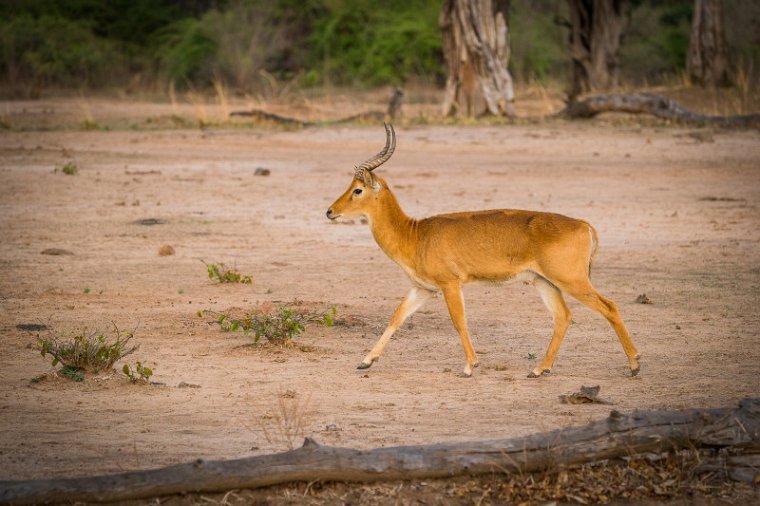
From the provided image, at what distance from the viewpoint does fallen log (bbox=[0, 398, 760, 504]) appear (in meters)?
5.74

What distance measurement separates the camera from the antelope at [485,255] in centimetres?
844

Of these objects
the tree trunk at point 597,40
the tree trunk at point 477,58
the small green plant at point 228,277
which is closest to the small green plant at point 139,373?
the small green plant at point 228,277

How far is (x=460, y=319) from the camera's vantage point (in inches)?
341

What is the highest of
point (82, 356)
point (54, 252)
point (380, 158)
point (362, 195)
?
point (380, 158)

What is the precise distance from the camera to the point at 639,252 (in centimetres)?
1393

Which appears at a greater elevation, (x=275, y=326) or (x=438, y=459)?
(x=438, y=459)

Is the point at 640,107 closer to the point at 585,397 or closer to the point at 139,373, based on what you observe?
the point at 585,397

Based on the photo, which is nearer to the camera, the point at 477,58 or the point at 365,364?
the point at 365,364

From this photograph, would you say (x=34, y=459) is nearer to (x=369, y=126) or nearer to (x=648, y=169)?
(x=648, y=169)

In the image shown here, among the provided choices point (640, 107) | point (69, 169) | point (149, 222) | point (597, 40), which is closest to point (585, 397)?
point (149, 222)

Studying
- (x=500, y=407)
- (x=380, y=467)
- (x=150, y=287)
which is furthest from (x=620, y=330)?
(x=150, y=287)

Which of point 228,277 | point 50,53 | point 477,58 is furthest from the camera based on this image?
point 50,53

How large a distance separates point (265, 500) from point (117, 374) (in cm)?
273

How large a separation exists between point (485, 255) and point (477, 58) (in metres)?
21.1
